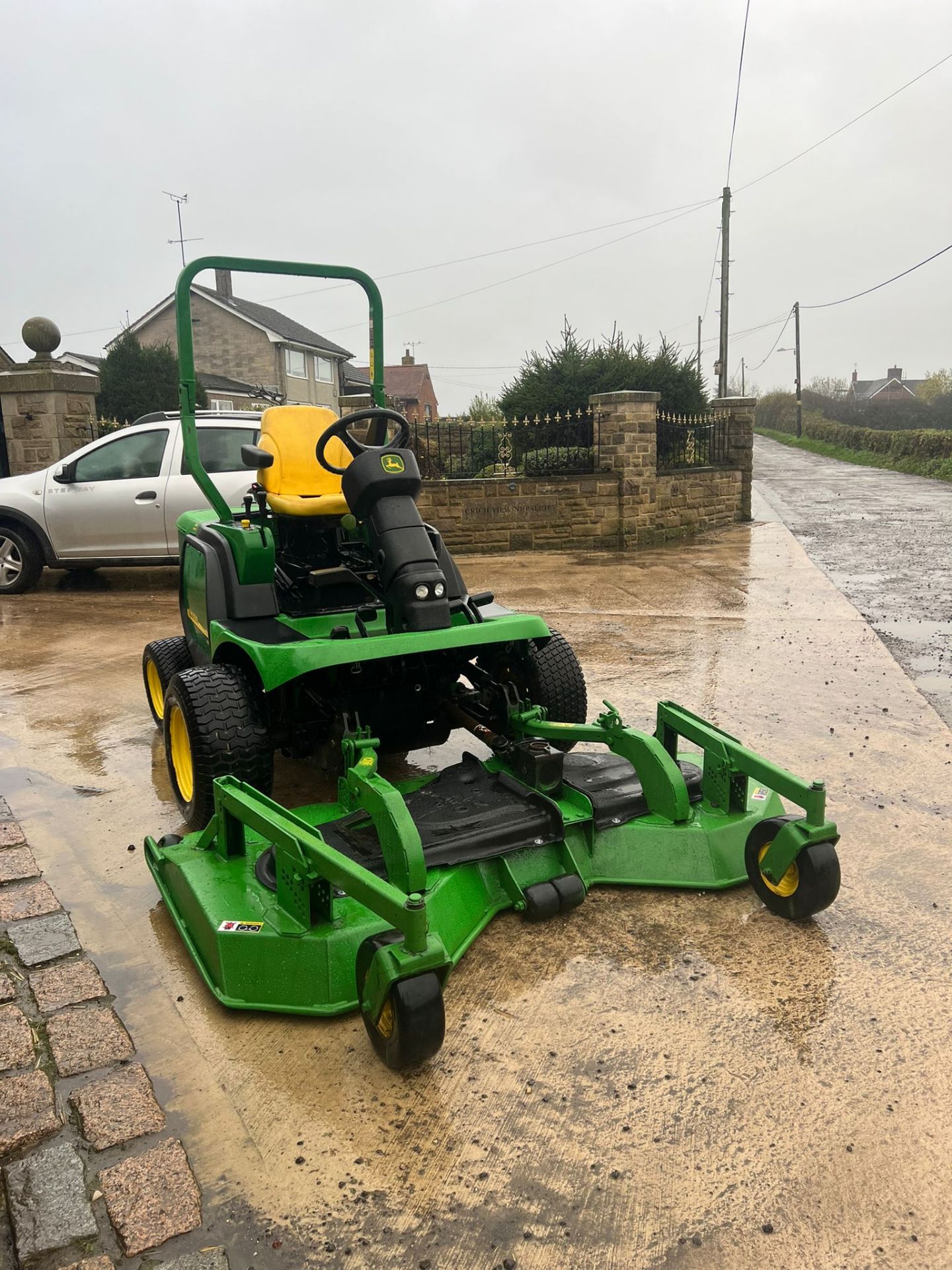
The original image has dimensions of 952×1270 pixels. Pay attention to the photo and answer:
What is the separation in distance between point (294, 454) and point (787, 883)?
8.41ft

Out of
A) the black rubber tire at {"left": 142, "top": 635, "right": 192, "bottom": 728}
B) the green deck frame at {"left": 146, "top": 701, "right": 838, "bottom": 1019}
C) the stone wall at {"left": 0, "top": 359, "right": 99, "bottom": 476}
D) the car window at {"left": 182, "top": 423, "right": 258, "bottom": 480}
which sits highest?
the stone wall at {"left": 0, "top": 359, "right": 99, "bottom": 476}

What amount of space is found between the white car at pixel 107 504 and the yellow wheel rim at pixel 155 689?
4427mm

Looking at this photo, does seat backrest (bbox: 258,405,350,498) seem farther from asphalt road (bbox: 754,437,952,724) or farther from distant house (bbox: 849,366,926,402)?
distant house (bbox: 849,366,926,402)

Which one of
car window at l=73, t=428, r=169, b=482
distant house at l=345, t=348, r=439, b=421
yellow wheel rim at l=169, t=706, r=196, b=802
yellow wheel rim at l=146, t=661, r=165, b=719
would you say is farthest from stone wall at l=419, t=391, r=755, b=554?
distant house at l=345, t=348, r=439, b=421

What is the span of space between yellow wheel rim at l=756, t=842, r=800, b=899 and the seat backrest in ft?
7.54

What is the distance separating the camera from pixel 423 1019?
2.23 metres

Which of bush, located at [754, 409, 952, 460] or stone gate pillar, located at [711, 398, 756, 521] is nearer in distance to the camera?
stone gate pillar, located at [711, 398, 756, 521]

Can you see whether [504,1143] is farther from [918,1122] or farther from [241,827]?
[241,827]

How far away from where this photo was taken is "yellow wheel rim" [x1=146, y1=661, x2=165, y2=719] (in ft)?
16.6

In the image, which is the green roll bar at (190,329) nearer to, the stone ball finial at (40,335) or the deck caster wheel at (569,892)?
the deck caster wheel at (569,892)

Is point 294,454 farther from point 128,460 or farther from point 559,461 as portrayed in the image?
point 559,461

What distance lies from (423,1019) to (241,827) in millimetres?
1022

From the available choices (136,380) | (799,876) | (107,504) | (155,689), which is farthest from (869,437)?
(799,876)

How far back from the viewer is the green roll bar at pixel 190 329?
4211 millimetres
